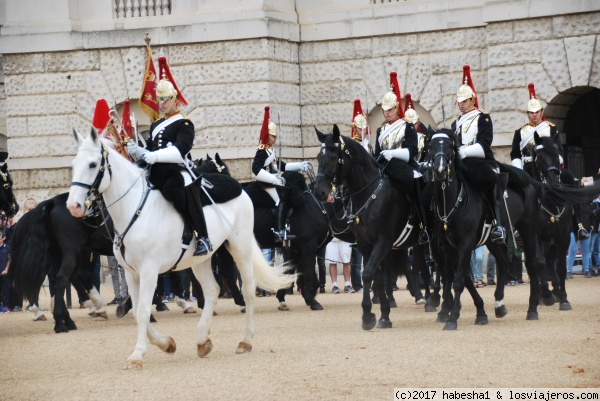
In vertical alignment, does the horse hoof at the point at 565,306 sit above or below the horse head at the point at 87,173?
below

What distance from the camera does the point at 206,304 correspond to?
40.2ft

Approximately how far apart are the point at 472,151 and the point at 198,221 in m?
3.94

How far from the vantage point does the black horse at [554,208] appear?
16031 millimetres

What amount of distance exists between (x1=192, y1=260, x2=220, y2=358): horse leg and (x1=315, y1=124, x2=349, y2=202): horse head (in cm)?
179

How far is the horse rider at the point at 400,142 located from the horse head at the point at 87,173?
4.37m

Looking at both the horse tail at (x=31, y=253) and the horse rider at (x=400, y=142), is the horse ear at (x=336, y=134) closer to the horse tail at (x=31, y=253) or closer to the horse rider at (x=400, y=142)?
the horse rider at (x=400, y=142)

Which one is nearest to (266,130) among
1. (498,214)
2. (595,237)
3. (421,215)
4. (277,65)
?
(421,215)

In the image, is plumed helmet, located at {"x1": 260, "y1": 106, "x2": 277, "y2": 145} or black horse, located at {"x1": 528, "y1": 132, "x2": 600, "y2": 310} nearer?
black horse, located at {"x1": 528, "y1": 132, "x2": 600, "y2": 310}

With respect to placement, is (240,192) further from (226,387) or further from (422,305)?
(422,305)

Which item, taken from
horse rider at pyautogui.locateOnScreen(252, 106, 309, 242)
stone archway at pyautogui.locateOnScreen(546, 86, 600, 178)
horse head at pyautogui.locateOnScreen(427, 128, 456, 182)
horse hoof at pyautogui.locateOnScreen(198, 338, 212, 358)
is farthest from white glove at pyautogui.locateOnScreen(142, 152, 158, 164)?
stone archway at pyautogui.locateOnScreen(546, 86, 600, 178)

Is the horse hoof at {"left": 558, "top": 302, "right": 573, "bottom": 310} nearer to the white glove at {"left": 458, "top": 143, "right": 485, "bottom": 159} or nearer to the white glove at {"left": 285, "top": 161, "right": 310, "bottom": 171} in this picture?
the white glove at {"left": 458, "top": 143, "right": 485, "bottom": 159}

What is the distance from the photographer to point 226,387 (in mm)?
9742

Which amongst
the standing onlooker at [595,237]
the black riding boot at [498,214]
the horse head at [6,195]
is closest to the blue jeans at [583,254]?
the standing onlooker at [595,237]

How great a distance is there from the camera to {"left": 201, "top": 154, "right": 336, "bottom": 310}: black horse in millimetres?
18266
